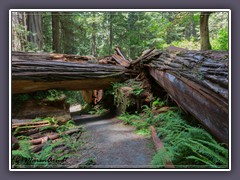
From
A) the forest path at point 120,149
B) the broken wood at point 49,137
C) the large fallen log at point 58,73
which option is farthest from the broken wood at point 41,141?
the large fallen log at point 58,73

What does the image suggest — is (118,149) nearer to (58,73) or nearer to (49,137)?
(49,137)

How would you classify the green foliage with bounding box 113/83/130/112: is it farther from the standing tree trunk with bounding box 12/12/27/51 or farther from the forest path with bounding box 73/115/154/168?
the standing tree trunk with bounding box 12/12/27/51

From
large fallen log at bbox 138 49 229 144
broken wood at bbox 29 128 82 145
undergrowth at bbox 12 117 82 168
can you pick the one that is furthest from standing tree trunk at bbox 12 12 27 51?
large fallen log at bbox 138 49 229 144

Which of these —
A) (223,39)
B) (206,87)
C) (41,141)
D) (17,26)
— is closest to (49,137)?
(41,141)

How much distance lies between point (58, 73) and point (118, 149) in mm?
3143

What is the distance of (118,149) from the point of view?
3.32 m

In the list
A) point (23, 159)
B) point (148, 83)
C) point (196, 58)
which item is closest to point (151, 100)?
point (148, 83)

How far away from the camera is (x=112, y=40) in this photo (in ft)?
25.8
